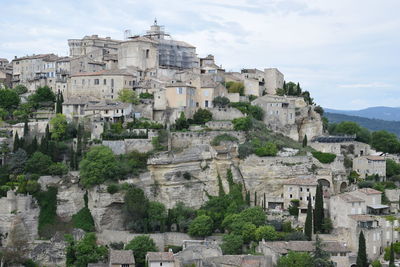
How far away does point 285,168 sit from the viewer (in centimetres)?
6041

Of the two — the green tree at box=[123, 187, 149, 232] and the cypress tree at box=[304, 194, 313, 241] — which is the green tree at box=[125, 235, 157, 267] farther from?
the cypress tree at box=[304, 194, 313, 241]

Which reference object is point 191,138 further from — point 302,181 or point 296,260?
point 296,260

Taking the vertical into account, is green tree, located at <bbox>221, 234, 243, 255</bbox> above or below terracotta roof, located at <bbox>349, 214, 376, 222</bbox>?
below

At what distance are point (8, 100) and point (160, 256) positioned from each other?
1276 inches

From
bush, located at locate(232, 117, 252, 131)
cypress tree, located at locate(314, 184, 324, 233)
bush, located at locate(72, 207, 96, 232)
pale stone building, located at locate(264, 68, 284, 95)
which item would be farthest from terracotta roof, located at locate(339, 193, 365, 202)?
pale stone building, located at locate(264, 68, 284, 95)

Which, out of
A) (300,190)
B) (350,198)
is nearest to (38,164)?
(300,190)

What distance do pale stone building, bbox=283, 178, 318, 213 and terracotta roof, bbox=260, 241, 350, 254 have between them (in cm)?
659

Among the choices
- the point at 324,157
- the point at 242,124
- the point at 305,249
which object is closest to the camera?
the point at 305,249

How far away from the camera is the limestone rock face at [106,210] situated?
57.2m

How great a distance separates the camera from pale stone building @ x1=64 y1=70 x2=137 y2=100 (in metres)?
71.6

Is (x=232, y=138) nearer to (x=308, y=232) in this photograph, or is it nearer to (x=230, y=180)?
(x=230, y=180)

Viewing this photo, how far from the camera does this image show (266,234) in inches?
2055

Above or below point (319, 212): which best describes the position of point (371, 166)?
above

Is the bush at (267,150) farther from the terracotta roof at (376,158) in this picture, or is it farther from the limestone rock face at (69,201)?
the limestone rock face at (69,201)
